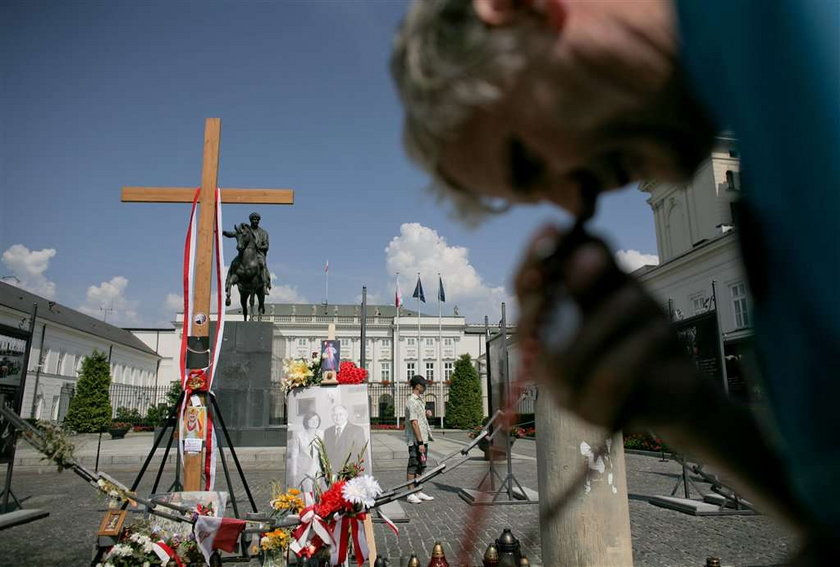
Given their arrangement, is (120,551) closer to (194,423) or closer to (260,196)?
(194,423)

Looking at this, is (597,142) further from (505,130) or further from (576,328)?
(576,328)

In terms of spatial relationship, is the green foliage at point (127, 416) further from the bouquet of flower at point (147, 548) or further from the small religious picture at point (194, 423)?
the bouquet of flower at point (147, 548)

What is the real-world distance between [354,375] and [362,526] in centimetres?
253

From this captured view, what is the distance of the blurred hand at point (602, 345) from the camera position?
0.46 m

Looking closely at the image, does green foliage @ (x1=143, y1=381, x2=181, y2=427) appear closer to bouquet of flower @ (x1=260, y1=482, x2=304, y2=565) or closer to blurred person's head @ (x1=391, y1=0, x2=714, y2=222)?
bouquet of flower @ (x1=260, y1=482, x2=304, y2=565)

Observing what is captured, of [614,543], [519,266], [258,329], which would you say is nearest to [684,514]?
[614,543]

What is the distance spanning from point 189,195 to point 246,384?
791cm

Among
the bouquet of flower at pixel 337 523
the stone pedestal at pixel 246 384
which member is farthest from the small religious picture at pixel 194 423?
the stone pedestal at pixel 246 384

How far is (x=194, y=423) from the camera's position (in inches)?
227

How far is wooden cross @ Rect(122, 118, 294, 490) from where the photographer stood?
233 inches

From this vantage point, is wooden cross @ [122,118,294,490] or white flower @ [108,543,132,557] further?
wooden cross @ [122,118,294,490]

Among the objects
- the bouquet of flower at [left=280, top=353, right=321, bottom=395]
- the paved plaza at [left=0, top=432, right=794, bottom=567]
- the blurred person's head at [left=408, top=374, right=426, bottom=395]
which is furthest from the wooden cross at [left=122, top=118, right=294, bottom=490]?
the blurred person's head at [left=408, top=374, right=426, bottom=395]

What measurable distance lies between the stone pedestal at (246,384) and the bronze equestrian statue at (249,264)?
1.55 meters

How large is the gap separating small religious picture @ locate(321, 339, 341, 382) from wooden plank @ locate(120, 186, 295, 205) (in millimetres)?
2021
